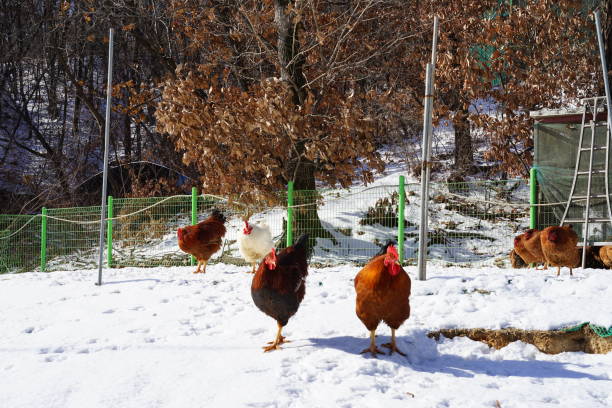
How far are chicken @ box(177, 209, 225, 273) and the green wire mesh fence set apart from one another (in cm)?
139

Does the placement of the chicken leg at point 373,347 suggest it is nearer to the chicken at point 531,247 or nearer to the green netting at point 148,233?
the chicken at point 531,247

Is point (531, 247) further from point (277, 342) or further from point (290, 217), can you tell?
point (277, 342)

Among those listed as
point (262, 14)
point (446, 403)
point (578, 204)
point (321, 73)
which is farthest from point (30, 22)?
point (446, 403)

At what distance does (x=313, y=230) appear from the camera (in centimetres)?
1045

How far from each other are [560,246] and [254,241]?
4.51 meters

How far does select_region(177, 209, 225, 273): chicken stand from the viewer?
8781 millimetres

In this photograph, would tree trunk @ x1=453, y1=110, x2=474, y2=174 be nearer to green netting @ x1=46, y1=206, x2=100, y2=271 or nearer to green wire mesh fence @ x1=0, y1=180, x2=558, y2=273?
green wire mesh fence @ x1=0, y1=180, x2=558, y2=273

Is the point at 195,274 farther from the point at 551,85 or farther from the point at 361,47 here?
the point at 551,85

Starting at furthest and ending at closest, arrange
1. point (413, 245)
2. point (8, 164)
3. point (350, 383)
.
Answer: point (8, 164) < point (413, 245) < point (350, 383)

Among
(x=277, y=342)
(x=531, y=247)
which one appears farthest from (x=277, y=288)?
(x=531, y=247)

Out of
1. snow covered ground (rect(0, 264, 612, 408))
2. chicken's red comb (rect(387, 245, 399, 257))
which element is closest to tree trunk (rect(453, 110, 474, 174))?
snow covered ground (rect(0, 264, 612, 408))

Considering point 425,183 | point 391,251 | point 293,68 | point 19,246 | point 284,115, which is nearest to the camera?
point 391,251

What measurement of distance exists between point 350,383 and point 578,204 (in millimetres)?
6758

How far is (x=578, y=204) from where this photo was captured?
29.4 feet
